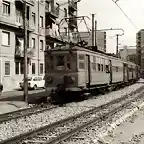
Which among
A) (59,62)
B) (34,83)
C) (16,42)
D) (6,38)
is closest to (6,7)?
(6,38)

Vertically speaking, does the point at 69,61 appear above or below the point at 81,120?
above

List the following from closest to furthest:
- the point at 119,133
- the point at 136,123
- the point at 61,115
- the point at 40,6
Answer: the point at 119,133 < the point at 136,123 < the point at 61,115 < the point at 40,6

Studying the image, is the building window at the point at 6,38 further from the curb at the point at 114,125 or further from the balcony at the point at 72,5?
the balcony at the point at 72,5

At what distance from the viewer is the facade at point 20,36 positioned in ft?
110

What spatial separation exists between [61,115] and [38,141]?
5.19m

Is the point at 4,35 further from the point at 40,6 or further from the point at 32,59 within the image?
the point at 40,6

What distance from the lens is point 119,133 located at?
31.7 feet

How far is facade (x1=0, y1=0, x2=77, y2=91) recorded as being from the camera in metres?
33.4

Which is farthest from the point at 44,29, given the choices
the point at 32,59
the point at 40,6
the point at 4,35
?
the point at 4,35

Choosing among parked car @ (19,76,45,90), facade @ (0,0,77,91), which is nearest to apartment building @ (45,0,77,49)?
facade @ (0,0,77,91)

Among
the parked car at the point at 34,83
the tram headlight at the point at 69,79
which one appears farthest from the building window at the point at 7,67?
the tram headlight at the point at 69,79

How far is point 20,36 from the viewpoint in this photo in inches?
1447

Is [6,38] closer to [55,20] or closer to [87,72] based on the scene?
[55,20]

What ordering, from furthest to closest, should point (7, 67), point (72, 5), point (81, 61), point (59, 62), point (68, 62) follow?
point (72, 5) → point (7, 67) → point (59, 62) → point (81, 61) → point (68, 62)
